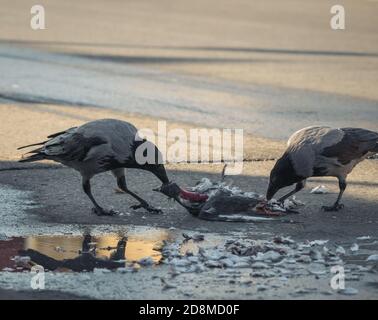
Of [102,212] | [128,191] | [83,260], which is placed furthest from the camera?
[128,191]

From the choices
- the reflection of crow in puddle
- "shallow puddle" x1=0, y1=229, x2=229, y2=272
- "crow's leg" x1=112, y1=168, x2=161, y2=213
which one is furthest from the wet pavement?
the reflection of crow in puddle

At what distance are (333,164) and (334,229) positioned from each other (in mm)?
702

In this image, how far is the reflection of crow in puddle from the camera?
6.73 metres

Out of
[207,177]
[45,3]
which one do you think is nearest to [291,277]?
[207,177]

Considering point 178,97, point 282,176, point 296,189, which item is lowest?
point 296,189

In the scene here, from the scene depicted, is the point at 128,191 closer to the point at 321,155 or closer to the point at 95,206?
the point at 95,206

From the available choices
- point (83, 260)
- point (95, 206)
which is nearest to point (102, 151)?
point (95, 206)

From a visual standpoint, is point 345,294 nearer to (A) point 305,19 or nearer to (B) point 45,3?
(A) point 305,19

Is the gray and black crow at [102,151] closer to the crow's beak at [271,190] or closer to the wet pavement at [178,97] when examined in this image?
the crow's beak at [271,190]

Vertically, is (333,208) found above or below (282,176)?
below

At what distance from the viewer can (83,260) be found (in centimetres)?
688

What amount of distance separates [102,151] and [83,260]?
129 cm

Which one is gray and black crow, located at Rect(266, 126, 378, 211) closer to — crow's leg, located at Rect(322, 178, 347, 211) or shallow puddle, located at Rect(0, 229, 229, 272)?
crow's leg, located at Rect(322, 178, 347, 211)

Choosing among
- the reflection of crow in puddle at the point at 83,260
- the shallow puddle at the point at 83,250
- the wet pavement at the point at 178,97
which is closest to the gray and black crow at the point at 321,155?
the shallow puddle at the point at 83,250
